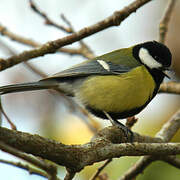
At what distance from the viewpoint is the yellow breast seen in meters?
2.55

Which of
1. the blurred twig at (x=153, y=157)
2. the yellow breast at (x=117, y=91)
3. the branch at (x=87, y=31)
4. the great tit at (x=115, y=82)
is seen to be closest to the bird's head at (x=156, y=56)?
the great tit at (x=115, y=82)

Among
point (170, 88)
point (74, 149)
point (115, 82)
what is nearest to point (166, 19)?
point (170, 88)

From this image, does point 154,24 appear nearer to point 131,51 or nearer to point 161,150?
point 131,51

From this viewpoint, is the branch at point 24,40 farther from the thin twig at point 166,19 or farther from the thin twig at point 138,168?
the thin twig at point 138,168

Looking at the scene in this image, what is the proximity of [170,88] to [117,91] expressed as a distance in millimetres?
540

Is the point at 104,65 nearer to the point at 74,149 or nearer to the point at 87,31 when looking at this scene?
the point at 87,31

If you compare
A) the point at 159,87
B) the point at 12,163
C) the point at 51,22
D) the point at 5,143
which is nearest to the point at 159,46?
the point at 159,87

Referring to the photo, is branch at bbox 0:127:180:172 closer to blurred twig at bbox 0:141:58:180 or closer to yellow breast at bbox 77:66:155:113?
blurred twig at bbox 0:141:58:180

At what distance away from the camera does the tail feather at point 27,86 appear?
2.22 meters

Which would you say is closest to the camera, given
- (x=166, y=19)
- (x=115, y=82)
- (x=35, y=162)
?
(x=35, y=162)

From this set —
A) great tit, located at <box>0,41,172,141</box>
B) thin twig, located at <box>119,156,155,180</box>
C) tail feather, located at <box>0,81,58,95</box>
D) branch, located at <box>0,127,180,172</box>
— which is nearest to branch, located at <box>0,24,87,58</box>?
great tit, located at <box>0,41,172,141</box>

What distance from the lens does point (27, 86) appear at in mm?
2447

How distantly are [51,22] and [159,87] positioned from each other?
1.00 m

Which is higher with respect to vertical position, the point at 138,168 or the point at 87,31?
the point at 87,31
